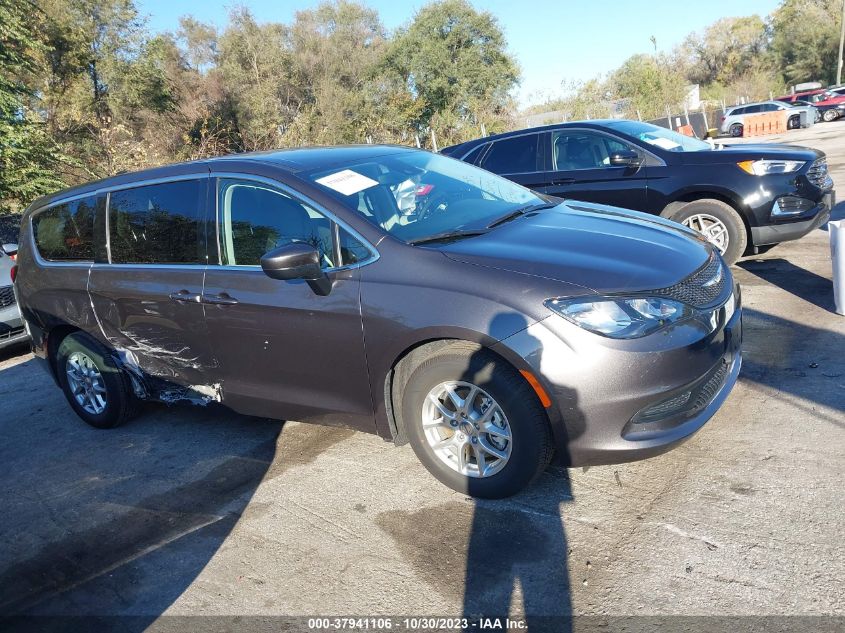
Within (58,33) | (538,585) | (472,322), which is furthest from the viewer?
(58,33)

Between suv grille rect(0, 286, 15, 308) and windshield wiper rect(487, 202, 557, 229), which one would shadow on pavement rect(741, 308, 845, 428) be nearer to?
windshield wiper rect(487, 202, 557, 229)

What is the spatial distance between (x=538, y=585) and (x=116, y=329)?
3269 millimetres

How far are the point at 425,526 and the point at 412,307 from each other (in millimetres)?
1030

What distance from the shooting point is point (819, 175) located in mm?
6480

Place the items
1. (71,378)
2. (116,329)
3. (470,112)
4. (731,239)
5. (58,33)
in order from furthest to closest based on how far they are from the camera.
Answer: (470,112), (58,33), (731,239), (71,378), (116,329)

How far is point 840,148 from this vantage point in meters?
16.7

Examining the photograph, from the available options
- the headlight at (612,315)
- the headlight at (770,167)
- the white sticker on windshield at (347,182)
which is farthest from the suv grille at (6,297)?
the headlight at (770,167)

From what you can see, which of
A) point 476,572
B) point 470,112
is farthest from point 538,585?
point 470,112

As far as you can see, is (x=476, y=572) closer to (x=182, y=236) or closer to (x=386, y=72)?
(x=182, y=236)

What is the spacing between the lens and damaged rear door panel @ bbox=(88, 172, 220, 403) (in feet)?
13.1

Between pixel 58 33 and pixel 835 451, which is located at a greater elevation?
pixel 58 33

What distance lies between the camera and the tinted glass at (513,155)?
7.51m

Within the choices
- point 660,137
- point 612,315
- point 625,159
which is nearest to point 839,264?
point 625,159

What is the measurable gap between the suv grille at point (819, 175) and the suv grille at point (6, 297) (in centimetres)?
833
